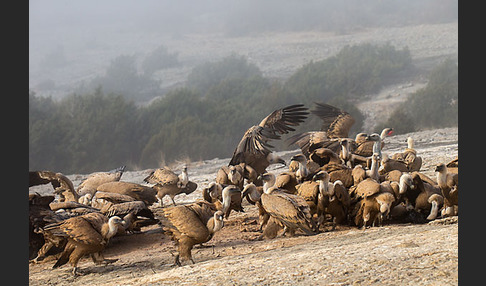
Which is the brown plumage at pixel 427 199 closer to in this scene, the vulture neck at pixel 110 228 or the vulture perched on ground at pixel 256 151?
the vulture perched on ground at pixel 256 151

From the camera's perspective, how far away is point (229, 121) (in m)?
36.4

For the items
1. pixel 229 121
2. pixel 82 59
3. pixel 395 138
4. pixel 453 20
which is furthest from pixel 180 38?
pixel 395 138

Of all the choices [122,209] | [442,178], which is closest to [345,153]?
[442,178]

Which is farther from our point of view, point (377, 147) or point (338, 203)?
point (377, 147)

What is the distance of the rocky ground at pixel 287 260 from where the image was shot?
5301 mm

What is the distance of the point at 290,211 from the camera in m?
7.88

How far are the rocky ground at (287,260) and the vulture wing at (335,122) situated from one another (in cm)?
400

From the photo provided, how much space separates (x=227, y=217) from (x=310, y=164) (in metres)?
1.85

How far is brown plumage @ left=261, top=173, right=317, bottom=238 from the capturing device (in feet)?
25.7

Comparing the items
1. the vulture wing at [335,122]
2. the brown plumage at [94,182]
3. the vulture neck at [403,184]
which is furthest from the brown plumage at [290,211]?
the vulture wing at [335,122]

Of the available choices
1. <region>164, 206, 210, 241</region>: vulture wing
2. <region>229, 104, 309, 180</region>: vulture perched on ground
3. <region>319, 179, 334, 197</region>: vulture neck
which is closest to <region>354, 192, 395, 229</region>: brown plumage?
<region>319, 179, 334, 197</region>: vulture neck

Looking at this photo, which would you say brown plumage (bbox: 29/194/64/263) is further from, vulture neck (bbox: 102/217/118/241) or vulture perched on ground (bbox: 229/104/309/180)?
vulture perched on ground (bbox: 229/104/309/180)

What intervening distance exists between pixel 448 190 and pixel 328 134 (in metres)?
4.89

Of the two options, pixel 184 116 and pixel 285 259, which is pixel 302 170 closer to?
pixel 285 259
